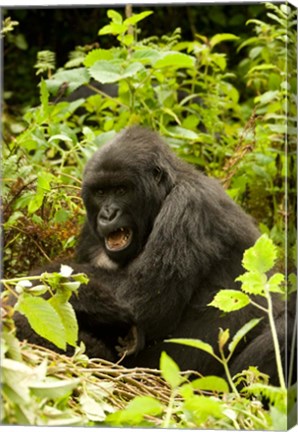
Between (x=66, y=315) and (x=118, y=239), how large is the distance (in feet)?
4.61

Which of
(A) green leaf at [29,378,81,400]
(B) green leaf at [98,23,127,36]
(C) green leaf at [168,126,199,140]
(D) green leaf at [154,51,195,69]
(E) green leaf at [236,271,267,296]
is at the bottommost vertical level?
(A) green leaf at [29,378,81,400]

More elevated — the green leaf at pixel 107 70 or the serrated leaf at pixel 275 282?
the green leaf at pixel 107 70

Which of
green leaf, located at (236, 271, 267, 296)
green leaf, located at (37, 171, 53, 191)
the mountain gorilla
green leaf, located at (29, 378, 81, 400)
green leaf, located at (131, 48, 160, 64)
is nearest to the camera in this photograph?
green leaf, located at (29, 378, 81, 400)

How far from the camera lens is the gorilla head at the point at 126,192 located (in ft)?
15.1

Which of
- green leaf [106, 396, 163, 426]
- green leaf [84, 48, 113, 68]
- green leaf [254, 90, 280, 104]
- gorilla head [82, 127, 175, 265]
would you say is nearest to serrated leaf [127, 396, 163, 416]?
green leaf [106, 396, 163, 426]

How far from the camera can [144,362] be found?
14.8 feet

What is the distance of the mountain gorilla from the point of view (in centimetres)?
444

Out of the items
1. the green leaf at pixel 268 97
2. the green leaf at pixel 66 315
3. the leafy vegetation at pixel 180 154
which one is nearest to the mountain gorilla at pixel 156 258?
the leafy vegetation at pixel 180 154

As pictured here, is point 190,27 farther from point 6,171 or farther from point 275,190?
point 6,171

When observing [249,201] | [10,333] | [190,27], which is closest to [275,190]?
[249,201]

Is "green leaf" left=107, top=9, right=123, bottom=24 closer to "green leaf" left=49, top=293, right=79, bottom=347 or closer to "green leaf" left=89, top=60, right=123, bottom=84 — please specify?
"green leaf" left=89, top=60, right=123, bottom=84

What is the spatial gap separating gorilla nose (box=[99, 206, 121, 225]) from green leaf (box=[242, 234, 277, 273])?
1624 millimetres

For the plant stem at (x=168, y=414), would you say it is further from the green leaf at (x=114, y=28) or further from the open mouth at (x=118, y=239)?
the green leaf at (x=114, y=28)

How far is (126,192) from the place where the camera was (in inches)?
183
